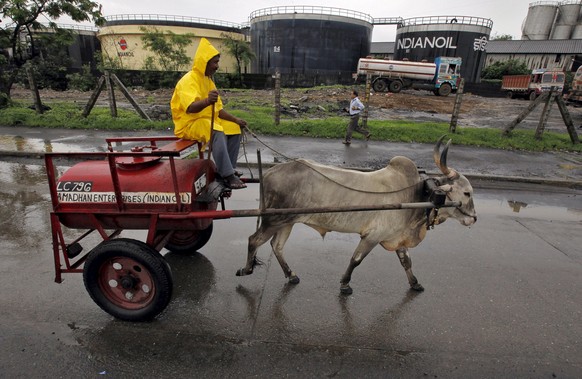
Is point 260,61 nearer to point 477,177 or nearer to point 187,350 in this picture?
point 477,177

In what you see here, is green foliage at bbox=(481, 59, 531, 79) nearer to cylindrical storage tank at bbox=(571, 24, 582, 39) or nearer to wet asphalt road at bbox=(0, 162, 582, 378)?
cylindrical storage tank at bbox=(571, 24, 582, 39)

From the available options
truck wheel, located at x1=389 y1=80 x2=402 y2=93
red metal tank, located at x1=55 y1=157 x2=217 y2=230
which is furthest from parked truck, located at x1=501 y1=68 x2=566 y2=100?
red metal tank, located at x1=55 y1=157 x2=217 y2=230

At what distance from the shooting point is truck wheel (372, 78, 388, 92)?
29.7 meters

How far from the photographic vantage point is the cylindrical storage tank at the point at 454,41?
3691cm

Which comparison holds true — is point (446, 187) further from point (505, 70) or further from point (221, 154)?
point (505, 70)

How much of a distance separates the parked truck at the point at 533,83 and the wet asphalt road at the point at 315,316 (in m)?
28.9

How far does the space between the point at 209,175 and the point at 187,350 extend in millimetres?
1655

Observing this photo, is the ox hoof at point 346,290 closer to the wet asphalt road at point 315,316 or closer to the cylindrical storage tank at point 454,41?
the wet asphalt road at point 315,316

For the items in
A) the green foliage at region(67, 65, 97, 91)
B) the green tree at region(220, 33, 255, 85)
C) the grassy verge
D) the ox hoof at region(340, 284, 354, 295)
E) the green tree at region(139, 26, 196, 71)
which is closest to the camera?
the ox hoof at region(340, 284, 354, 295)

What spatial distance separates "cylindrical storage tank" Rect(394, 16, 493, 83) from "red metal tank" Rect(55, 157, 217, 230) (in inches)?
1584

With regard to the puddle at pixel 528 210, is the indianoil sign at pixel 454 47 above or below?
above

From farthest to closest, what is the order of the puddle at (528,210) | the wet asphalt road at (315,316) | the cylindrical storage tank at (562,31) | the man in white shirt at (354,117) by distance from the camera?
the cylindrical storage tank at (562,31) < the man in white shirt at (354,117) < the puddle at (528,210) < the wet asphalt road at (315,316)

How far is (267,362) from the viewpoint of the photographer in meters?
2.98

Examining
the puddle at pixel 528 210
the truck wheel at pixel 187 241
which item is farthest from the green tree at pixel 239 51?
the truck wheel at pixel 187 241
